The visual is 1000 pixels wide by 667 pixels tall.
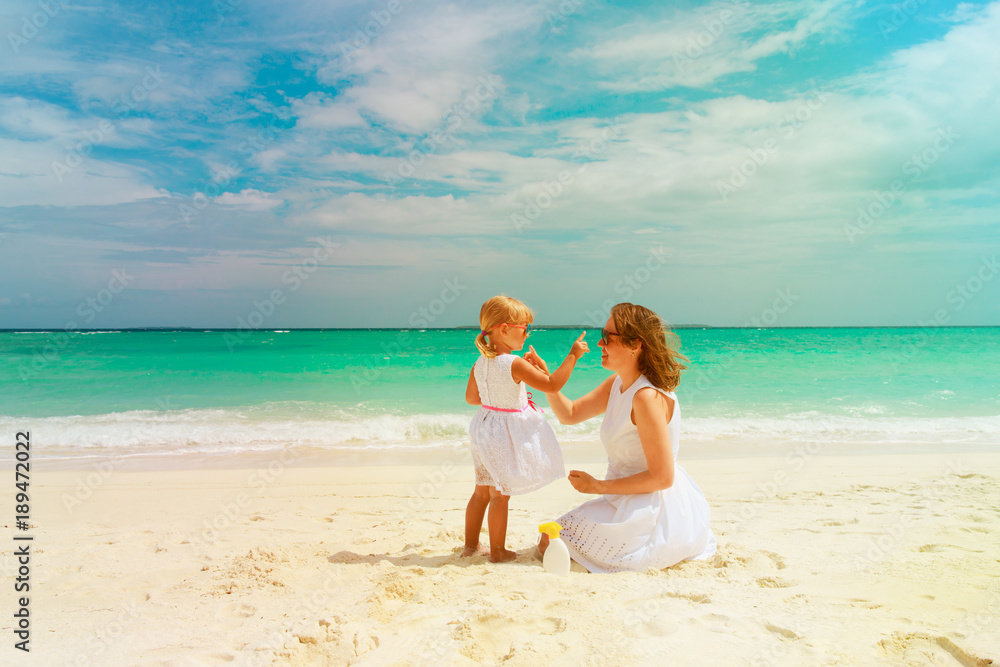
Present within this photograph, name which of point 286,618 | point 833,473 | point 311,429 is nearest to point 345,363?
point 311,429

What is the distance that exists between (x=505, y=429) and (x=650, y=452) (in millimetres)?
1014

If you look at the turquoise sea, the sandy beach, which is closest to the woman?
the sandy beach

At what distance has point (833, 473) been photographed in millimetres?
6922

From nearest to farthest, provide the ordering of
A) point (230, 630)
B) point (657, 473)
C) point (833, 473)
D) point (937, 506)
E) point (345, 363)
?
point (230, 630), point (657, 473), point (937, 506), point (833, 473), point (345, 363)

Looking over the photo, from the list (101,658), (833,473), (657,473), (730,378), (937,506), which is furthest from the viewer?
(730,378)

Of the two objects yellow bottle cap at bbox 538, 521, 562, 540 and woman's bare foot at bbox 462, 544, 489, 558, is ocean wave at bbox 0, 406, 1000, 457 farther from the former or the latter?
yellow bottle cap at bbox 538, 521, 562, 540

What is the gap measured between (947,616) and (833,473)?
14.9 ft

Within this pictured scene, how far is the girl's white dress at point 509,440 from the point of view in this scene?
152 inches

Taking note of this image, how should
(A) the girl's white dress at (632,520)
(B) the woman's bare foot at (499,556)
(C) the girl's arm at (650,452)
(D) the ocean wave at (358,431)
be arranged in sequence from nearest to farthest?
(C) the girl's arm at (650,452)
(A) the girl's white dress at (632,520)
(B) the woman's bare foot at (499,556)
(D) the ocean wave at (358,431)

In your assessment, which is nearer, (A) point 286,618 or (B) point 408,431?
(A) point 286,618

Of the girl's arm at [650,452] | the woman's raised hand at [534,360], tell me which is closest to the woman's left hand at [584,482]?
the girl's arm at [650,452]

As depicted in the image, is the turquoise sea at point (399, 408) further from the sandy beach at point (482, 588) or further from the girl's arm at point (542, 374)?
the girl's arm at point (542, 374)

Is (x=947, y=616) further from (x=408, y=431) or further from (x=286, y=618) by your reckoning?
(x=408, y=431)

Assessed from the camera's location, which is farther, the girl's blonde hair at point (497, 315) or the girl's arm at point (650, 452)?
the girl's blonde hair at point (497, 315)
